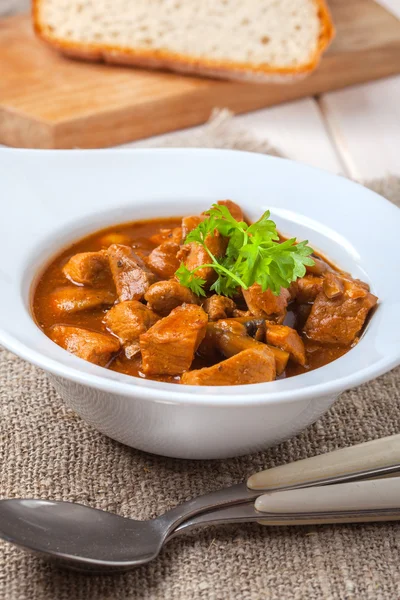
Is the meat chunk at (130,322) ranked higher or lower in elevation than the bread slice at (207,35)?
higher

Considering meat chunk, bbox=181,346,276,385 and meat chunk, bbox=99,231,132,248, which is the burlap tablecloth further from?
meat chunk, bbox=99,231,132,248

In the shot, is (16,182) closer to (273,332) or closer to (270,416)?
(273,332)

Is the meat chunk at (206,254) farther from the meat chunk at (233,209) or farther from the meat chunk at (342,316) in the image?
the meat chunk at (342,316)

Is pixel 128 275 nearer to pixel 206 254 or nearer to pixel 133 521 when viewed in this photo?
pixel 206 254

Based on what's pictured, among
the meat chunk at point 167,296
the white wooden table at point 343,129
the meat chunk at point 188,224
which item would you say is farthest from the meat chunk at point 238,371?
the white wooden table at point 343,129

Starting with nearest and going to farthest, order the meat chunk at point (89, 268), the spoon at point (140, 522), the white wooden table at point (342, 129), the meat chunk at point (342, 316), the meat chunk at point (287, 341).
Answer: the spoon at point (140, 522), the meat chunk at point (287, 341), the meat chunk at point (342, 316), the meat chunk at point (89, 268), the white wooden table at point (342, 129)

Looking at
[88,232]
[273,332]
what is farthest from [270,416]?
[88,232]
